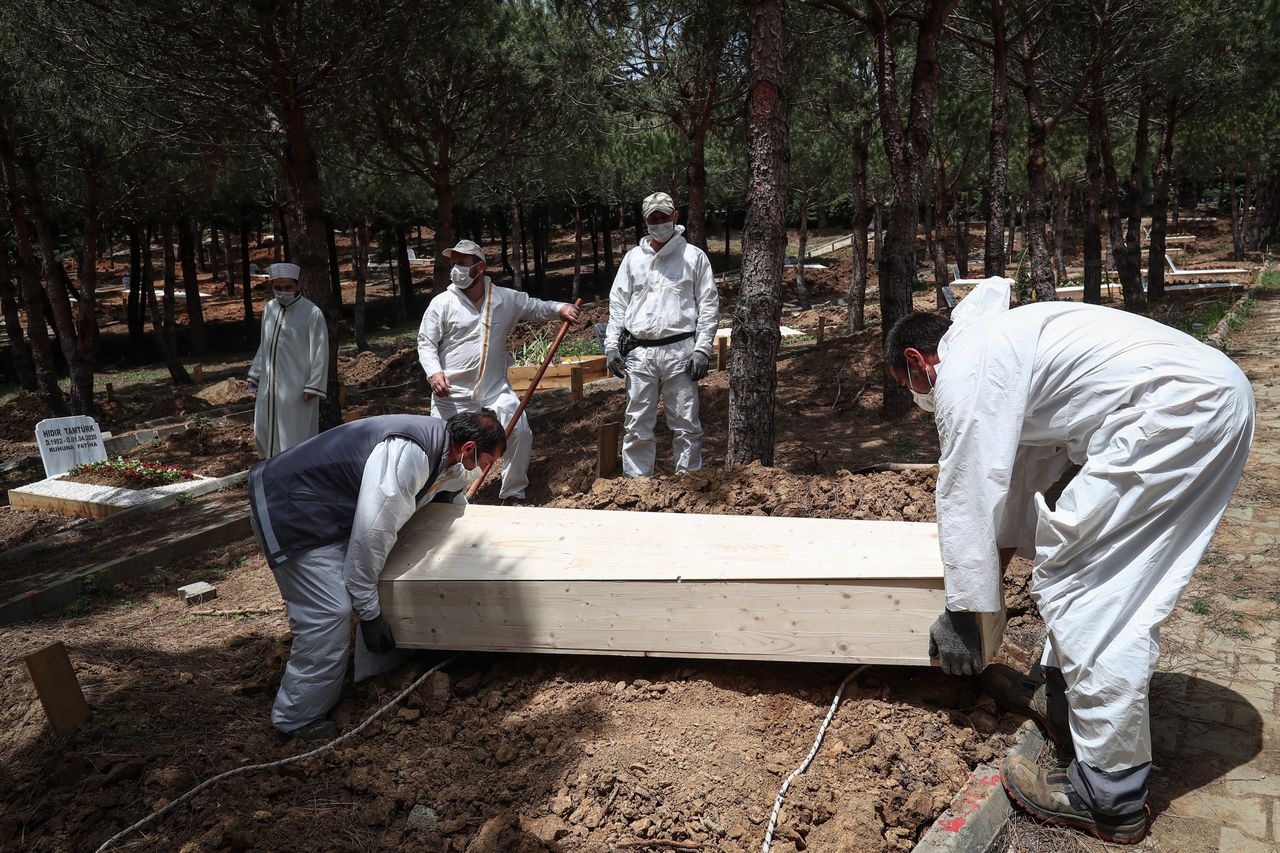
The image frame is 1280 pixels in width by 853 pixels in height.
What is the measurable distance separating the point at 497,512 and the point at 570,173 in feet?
74.3

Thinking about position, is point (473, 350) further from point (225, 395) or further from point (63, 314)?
point (225, 395)

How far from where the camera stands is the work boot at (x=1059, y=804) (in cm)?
258

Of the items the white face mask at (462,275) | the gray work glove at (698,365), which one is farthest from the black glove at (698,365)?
the white face mask at (462,275)

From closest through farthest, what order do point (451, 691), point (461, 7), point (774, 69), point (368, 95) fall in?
point (451, 691) < point (774, 69) < point (461, 7) < point (368, 95)

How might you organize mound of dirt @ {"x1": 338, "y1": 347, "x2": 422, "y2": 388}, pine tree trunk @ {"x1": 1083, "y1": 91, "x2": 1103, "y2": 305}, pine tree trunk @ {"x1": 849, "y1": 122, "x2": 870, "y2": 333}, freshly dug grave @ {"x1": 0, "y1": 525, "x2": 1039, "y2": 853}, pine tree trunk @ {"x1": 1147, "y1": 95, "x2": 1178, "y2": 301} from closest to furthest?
freshly dug grave @ {"x1": 0, "y1": 525, "x2": 1039, "y2": 853} → pine tree trunk @ {"x1": 1083, "y1": 91, "x2": 1103, "y2": 305} → mound of dirt @ {"x1": 338, "y1": 347, "x2": 422, "y2": 388} → pine tree trunk @ {"x1": 849, "y1": 122, "x2": 870, "y2": 333} → pine tree trunk @ {"x1": 1147, "y1": 95, "x2": 1178, "y2": 301}

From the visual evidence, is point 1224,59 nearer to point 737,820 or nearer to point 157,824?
point 737,820

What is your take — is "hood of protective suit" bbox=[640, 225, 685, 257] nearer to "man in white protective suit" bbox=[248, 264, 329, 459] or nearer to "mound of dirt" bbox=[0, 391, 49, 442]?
"man in white protective suit" bbox=[248, 264, 329, 459]

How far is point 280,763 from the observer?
3.10m

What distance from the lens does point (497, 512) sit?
159 inches

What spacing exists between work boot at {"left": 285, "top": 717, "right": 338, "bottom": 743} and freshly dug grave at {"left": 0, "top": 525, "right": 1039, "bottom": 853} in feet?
0.19

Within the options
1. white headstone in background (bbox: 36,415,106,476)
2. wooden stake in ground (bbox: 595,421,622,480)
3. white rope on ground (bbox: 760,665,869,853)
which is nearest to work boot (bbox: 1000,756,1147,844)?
white rope on ground (bbox: 760,665,869,853)

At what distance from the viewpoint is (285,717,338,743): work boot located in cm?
336

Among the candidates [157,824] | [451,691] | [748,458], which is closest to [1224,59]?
[748,458]

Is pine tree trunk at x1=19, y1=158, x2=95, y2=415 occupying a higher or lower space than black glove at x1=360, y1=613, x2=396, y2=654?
higher
